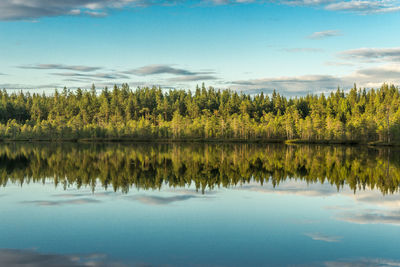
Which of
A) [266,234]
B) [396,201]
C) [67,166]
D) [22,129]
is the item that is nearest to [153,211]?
[266,234]

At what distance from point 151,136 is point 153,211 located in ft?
448

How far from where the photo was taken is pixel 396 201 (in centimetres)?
2670

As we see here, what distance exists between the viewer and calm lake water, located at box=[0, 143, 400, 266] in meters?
15.2

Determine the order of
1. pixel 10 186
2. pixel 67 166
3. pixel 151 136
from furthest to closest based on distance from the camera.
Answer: pixel 151 136, pixel 67 166, pixel 10 186

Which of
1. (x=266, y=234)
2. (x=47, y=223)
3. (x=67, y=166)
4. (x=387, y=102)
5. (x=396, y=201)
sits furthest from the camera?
(x=387, y=102)

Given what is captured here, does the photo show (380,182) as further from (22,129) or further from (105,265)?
(22,129)

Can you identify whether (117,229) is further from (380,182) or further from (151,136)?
(151,136)

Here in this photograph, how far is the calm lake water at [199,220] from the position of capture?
1519 centimetres

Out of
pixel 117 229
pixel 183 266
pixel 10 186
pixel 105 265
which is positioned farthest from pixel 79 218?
Result: pixel 10 186

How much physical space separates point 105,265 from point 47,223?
7.85m

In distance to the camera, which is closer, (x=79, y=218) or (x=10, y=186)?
(x=79, y=218)

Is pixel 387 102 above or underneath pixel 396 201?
above

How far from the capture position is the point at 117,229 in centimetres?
1933

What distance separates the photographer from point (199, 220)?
834 inches
